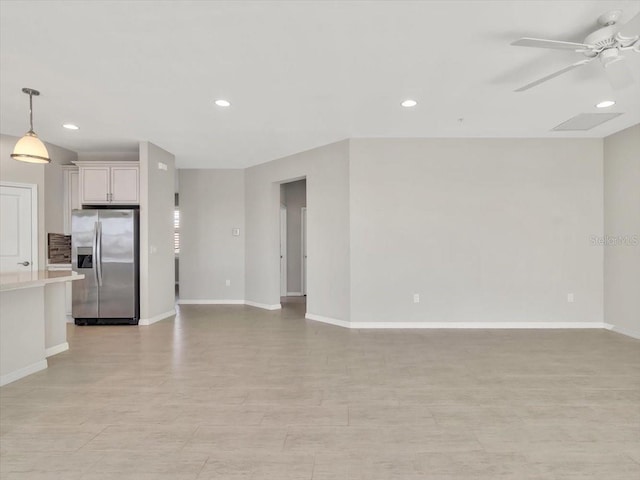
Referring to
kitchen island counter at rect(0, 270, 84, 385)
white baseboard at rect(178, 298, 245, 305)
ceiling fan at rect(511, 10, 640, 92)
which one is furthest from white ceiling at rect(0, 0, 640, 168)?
white baseboard at rect(178, 298, 245, 305)

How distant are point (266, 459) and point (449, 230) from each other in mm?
3960

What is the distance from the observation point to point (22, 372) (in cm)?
318

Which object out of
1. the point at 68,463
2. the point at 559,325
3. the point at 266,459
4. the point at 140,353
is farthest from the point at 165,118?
the point at 559,325

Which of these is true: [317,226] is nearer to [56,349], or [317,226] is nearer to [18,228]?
[56,349]

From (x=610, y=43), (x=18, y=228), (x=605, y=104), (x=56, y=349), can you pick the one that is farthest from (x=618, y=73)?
(x=18, y=228)

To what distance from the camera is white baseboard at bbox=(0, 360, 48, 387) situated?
9.88 ft

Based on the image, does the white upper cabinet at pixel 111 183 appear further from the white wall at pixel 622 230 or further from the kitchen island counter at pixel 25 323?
the white wall at pixel 622 230

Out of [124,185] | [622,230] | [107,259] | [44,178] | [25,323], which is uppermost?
[44,178]

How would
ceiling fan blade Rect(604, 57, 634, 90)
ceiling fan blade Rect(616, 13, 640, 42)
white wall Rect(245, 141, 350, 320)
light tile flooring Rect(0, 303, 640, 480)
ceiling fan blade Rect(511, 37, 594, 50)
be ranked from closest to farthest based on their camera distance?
1. light tile flooring Rect(0, 303, 640, 480)
2. ceiling fan blade Rect(616, 13, 640, 42)
3. ceiling fan blade Rect(511, 37, 594, 50)
4. ceiling fan blade Rect(604, 57, 634, 90)
5. white wall Rect(245, 141, 350, 320)

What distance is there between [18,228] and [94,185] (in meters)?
1.15

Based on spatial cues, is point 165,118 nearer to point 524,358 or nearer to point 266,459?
point 266,459

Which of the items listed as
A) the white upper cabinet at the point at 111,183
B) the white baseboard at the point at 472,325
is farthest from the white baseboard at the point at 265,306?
the white upper cabinet at the point at 111,183

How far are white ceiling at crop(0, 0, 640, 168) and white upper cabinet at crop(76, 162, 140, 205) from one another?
1.99ft

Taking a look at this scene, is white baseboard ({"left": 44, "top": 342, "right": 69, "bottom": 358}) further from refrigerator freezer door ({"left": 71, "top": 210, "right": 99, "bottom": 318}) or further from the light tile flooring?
refrigerator freezer door ({"left": 71, "top": 210, "right": 99, "bottom": 318})
